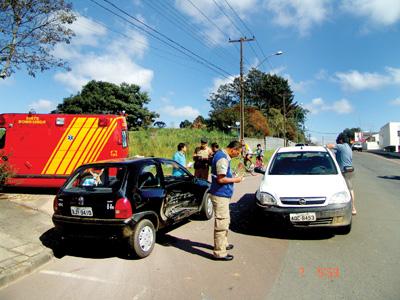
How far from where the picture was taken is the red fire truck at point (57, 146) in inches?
416

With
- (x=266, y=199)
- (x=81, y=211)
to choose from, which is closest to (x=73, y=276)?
(x=81, y=211)

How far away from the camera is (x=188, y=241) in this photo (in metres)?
6.39

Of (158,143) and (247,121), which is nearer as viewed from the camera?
(158,143)

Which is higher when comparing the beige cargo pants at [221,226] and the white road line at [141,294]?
the beige cargo pants at [221,226]

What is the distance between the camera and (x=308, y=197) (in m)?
6.00

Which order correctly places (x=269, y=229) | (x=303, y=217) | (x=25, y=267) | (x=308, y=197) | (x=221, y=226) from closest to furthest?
(x=25, y=267) < (x=221, y=226) < (x=303, y=217) < (x=308, y=197) < (x=269, y=229)

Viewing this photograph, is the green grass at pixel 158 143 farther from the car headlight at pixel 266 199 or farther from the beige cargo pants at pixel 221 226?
the beige cargo pants at pixel 221 226

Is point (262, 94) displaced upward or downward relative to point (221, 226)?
upward

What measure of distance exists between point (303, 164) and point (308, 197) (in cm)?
160

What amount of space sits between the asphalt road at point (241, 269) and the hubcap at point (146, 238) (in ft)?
0.62

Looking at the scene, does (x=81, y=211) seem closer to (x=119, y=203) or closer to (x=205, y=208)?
(x=119, y=203)

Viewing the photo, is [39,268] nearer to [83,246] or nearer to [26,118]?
[83,246]

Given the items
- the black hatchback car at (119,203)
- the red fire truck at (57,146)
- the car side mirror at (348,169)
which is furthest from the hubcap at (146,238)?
the red fire truck at (57,146)

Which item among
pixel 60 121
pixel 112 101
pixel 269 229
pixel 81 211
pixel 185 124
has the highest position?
pixel 112 101
